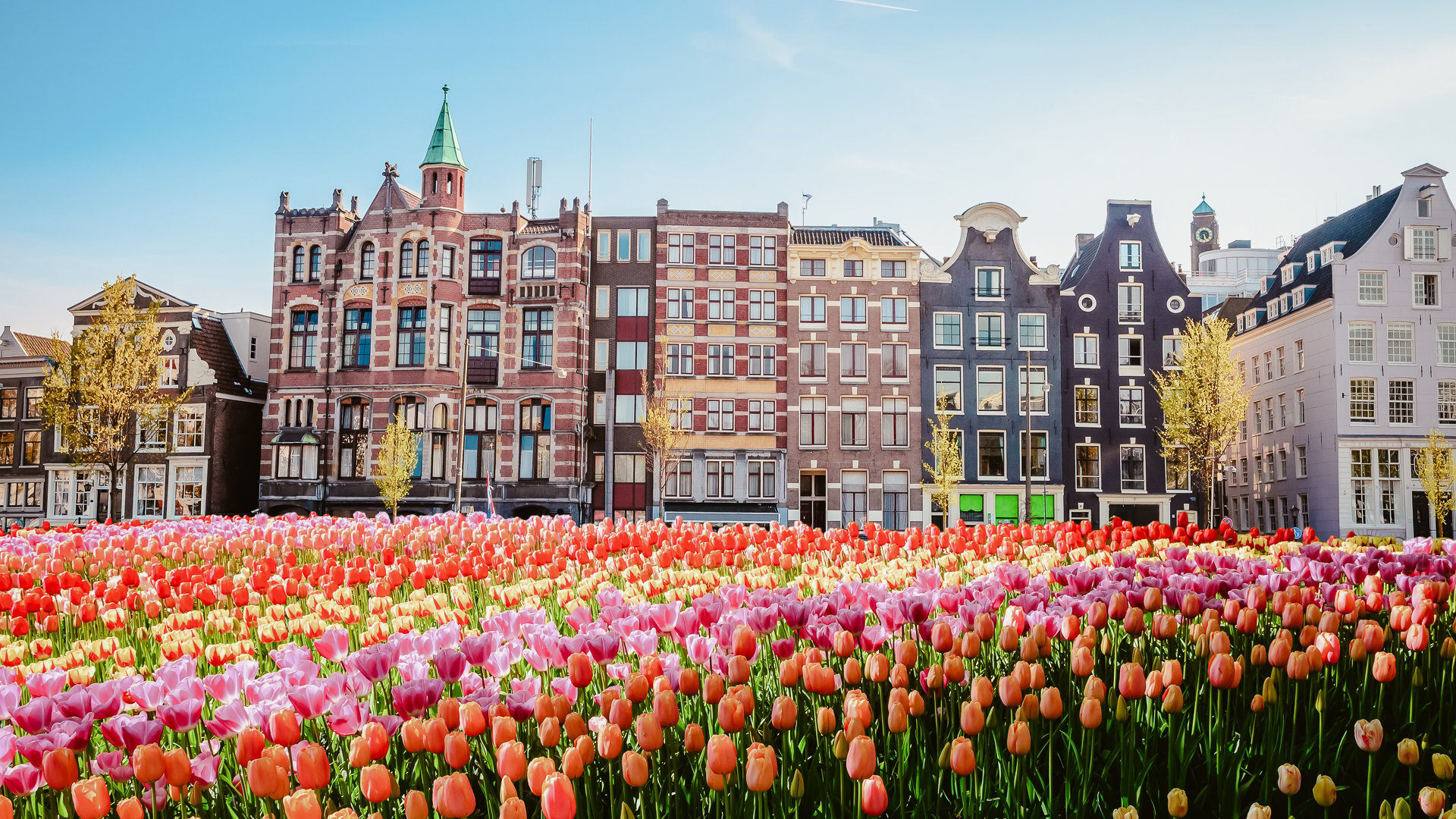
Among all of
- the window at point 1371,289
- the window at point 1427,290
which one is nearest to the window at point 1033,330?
the window at point 1371,289

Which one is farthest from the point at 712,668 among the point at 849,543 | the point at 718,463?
the point at 718,463

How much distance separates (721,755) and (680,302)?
41.0 m

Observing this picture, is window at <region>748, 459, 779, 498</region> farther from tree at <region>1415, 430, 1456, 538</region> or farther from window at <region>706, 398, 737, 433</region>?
tree at <region>1415, 430, 1456, 538</region>

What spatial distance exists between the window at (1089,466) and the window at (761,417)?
40.1 feet

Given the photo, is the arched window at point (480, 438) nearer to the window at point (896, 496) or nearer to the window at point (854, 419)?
the window at point (854, 419)

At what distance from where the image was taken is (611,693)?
3498mm

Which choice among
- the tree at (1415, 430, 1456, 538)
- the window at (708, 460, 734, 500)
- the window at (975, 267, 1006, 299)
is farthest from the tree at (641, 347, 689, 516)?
the tree at (1415, 430, 1456, 538)

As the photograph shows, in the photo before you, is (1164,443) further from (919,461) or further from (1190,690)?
(1190,690)

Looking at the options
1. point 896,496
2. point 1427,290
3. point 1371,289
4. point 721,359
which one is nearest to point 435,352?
point 721,359

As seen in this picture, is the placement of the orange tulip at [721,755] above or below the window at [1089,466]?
below

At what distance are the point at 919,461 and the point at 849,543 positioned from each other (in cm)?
3372

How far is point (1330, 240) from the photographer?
49250 millimetres

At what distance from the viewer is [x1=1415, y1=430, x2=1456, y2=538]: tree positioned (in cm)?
4181

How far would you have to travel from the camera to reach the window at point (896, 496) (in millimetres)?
43062
